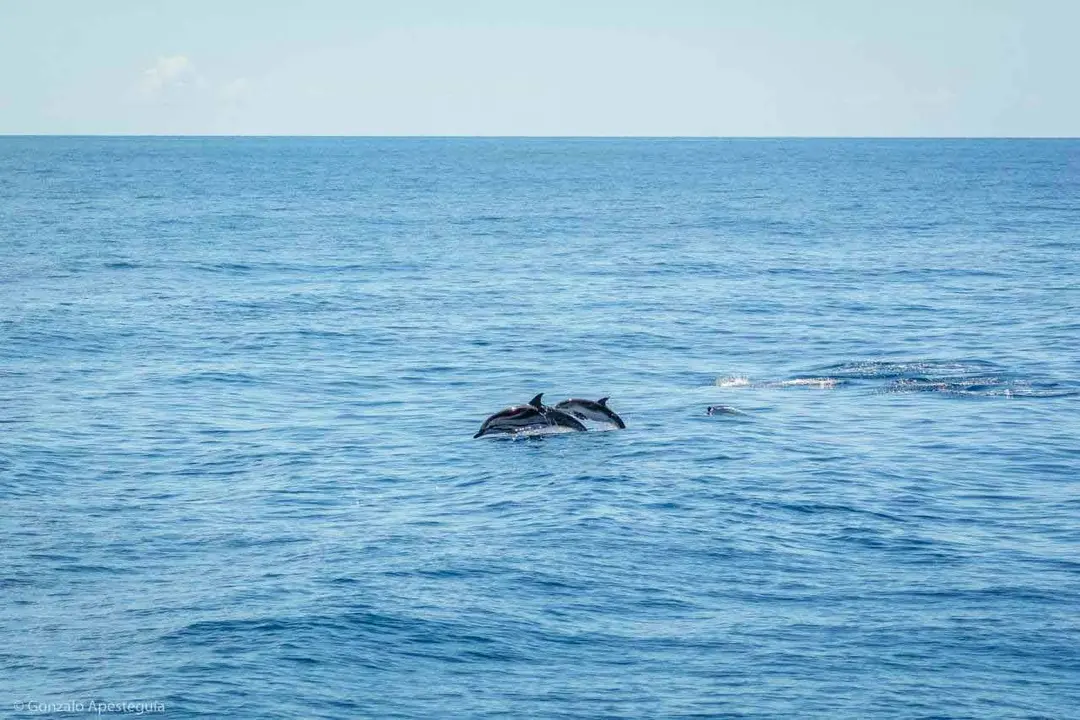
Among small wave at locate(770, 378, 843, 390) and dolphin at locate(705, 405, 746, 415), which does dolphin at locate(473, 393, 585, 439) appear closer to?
dolphin at locate(705, 405, 746, 415)

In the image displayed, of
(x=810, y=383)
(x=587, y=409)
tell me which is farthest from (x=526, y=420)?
(x=810, y=383)

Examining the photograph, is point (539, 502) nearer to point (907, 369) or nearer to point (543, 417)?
point (543, 417)

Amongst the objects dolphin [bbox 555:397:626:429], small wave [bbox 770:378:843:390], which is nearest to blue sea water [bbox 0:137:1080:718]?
small wave [bbox 770:378:843:390]

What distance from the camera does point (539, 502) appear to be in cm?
3088

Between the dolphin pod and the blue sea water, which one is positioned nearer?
the blue sea water

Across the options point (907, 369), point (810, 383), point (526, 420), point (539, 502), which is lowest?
point (539, 502)

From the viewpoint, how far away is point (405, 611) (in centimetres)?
2389

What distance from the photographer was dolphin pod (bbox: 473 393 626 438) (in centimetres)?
3719

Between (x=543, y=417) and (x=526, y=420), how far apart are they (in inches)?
18.7

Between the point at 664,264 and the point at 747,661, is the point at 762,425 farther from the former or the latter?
the point at 664,264

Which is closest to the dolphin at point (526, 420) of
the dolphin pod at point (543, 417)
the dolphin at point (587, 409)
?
the dolphin pod at point (543, 417)

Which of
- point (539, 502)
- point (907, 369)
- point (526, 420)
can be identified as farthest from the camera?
point (907, 369)

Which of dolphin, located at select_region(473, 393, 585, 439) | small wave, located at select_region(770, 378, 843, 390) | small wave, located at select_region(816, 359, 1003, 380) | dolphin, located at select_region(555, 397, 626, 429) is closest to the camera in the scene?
dolphin, located at select_region(473, 393, 585, 439)

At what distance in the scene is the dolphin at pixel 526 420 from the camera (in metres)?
37.2
